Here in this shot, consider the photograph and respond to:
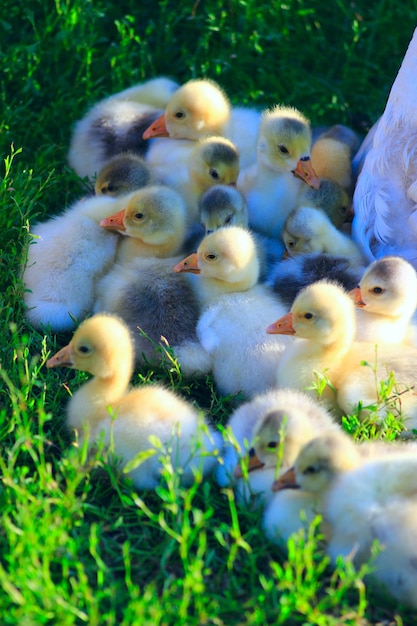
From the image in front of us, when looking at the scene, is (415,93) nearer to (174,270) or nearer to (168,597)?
(174,270)

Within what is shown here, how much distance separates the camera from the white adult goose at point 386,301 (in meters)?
3.52

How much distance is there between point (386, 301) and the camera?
11.6 ft

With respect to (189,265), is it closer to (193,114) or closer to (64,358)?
(64,358)

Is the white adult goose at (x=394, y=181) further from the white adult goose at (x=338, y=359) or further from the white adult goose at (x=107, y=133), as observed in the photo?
the white adult goose at (x=107, y=133)

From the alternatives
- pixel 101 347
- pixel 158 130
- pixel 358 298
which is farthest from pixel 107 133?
pixel 101 347

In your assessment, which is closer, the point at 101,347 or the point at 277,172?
the point at 101,347

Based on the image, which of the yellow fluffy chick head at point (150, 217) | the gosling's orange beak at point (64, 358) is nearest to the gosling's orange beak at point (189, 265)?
the yellow fluffy chick head at point (150, 217)

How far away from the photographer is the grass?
267 centimetres

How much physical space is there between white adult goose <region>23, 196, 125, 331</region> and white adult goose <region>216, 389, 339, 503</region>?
0.97 meters

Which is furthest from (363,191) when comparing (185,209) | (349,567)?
(349,567)

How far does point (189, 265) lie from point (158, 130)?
3.60 feet

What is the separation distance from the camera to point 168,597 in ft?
8.70

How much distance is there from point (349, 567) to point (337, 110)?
338 centimetres

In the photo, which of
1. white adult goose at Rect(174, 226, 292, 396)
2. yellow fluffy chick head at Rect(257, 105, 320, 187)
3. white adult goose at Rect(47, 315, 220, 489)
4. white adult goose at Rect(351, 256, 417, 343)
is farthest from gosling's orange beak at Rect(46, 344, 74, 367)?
yellow fluffy chick head at Rect(257, 105, 320, 187)
